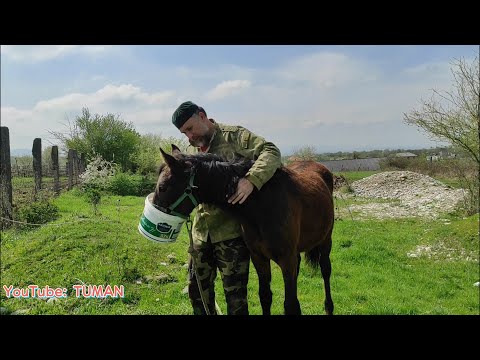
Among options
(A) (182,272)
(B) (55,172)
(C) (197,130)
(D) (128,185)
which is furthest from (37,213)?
(D) (128,185)

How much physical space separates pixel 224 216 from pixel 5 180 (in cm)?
653

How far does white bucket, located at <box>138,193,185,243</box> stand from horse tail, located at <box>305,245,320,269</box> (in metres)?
2.39

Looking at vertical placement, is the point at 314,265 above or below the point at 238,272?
below

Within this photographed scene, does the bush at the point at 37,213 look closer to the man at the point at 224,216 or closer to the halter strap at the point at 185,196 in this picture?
the man at the point at 224,216

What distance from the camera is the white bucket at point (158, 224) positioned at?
2672 millimetres

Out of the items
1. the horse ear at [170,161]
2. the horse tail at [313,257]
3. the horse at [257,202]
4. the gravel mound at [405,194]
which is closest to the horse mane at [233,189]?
the horse at [257,202]

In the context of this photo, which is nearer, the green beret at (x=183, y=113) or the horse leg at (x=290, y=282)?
the green beret at (x=183, y=113)

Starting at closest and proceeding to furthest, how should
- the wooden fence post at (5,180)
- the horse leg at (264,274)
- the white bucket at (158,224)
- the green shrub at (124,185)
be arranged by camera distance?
the white bucket at (158,224), the horse leg at (264,274), the wooden fence post at (5,180), the green shrub at (124,185)

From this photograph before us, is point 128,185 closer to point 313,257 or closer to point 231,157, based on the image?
point 313,257

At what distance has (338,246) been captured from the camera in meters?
7.87

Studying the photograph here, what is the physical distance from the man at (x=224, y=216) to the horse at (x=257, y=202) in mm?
113
